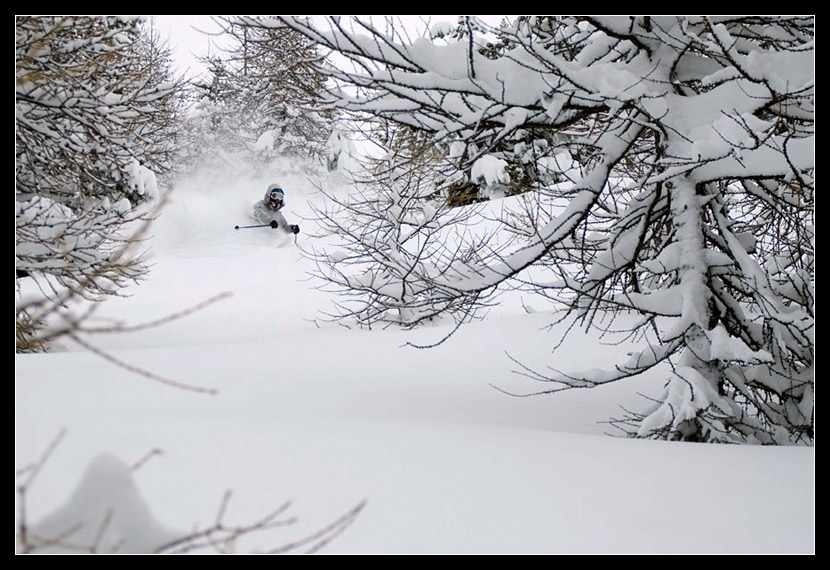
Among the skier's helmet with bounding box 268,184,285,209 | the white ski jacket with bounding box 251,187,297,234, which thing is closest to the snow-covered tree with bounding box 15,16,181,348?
the skier's helmet with bounding box 268,184,285,209

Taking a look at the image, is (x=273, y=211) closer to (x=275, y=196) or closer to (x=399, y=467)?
(x=275, y=196)

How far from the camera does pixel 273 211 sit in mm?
16688

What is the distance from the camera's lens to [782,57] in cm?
319

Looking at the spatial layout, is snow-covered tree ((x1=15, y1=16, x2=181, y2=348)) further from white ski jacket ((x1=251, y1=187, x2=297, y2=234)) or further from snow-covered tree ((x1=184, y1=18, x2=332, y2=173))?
snow-covered tree ((x1=184, y1=18, x2=332, y2=173))

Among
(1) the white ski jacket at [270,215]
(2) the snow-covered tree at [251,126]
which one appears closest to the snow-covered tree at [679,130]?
(1) the white ski jacket at [270,215]

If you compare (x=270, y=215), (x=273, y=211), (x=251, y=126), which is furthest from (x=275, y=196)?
(x=251, y=126)

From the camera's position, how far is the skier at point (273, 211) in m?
15.6

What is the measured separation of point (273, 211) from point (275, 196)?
3.53ft

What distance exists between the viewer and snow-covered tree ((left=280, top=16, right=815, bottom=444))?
330 centimetres

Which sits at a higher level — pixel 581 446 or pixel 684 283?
pixel 684 283

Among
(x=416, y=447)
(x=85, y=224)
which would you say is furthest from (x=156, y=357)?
(x=416, y=447)

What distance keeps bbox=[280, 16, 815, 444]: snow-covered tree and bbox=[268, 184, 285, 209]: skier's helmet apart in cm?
1167
